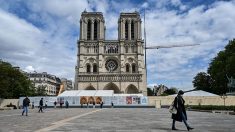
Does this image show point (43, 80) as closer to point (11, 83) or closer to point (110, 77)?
point (110, 77)

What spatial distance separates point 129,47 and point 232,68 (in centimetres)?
4289

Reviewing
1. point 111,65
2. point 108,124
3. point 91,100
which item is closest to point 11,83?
point 91,100

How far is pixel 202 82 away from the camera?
3243 inches

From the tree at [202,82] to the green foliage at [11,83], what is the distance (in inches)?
1609

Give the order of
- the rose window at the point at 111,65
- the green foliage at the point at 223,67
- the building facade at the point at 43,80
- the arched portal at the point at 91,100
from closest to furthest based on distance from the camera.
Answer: the green foliage at the point at 223,67 < the arched portal at the point at 91,100 < the rose window at the point at 111,65 < the building facade at the point at 43,80

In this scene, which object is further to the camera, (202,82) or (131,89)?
(131,89)

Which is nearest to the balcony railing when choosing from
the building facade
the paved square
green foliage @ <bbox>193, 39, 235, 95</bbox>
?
green foliage @ <bbox>193, 39, 235, 95</bbox>

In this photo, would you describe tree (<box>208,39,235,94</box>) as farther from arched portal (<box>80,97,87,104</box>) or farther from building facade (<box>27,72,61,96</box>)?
building facade (<box>27,72,61,96</box>)

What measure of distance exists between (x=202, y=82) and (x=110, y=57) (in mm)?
26089

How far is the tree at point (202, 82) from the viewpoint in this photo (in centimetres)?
8012

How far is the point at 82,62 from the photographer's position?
91312 mm

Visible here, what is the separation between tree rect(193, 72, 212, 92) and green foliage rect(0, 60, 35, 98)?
40.9 metres

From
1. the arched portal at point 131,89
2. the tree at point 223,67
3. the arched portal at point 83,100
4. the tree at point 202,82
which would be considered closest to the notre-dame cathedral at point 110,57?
the arched portal at point 131,89

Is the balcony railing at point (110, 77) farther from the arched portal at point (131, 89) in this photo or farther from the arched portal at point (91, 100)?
the arched portal at point (91, 100)
